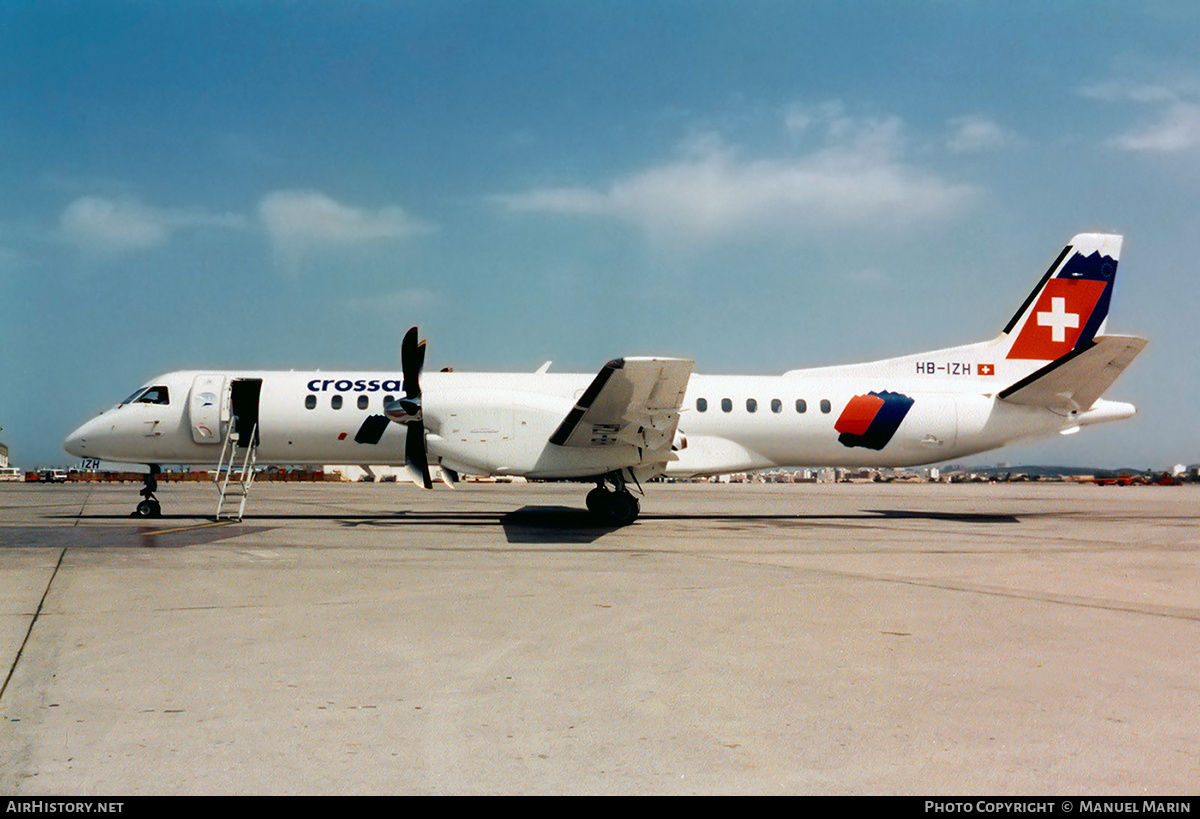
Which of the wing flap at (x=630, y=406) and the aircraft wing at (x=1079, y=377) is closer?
the wing flap at (x=630, y=406)

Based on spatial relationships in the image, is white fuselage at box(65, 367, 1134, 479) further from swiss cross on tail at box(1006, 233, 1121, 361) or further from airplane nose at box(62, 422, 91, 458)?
swiss cross on tail at box(1006, 233, 1121, 361)

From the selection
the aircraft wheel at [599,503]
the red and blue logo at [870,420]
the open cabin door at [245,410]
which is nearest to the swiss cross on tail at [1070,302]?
the red and blue logo at [870,420]

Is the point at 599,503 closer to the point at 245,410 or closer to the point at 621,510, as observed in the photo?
the point at 621,510

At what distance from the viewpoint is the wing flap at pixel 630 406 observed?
14333mm

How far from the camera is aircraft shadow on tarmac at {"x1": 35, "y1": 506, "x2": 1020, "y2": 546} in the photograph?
13.5m

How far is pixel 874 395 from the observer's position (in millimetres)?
19766

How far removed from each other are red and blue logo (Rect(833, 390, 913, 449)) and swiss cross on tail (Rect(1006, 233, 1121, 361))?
3.95 metres

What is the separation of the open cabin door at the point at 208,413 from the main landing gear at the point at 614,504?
859cm

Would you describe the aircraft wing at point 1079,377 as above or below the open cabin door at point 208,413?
above

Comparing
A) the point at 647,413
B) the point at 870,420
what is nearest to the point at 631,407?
the point at 647,413

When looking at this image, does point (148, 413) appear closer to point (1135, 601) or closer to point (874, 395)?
point (874, 395)

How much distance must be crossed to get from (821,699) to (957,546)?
32.5 feet

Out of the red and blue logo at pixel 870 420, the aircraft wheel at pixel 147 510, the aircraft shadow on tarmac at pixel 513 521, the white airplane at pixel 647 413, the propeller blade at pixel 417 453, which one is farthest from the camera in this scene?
the red and blue logo at pixel 870 420
